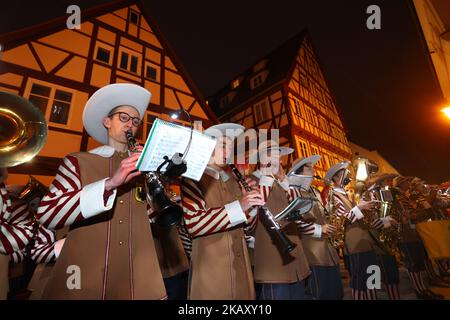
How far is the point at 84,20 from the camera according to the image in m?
11.6

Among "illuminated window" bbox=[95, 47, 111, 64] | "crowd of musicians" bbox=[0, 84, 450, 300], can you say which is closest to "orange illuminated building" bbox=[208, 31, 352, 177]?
"illuminated window" bbox=[95, 47, 111, 64]

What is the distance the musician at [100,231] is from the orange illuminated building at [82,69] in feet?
28.9

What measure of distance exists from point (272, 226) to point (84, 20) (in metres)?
13.5

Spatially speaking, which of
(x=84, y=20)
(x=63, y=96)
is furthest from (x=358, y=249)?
(x=84, y=20)

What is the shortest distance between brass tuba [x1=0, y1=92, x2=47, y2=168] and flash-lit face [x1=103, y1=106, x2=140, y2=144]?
78cm

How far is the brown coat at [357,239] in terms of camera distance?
480cm

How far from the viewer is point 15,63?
9273mm

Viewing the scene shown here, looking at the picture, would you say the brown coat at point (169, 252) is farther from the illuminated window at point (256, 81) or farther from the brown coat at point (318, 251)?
the illuminated window at point (256, 81)

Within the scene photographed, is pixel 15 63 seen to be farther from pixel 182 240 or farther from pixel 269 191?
pixel 269 191

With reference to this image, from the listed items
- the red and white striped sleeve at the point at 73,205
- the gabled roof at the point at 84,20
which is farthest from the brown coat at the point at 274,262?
the gabled roof at the point at 84,20

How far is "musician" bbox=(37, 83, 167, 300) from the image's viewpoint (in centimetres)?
170
